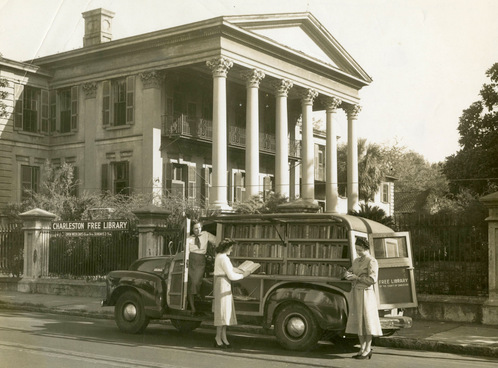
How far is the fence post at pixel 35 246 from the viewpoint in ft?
71.2

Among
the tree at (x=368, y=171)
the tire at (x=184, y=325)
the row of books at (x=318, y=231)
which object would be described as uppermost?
the tree at (x=368, y=171)

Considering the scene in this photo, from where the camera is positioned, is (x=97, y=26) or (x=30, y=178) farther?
(x=97, y=26)

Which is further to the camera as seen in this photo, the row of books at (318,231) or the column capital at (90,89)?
the column capital at (90,89)

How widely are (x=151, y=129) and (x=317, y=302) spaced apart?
23141 mm

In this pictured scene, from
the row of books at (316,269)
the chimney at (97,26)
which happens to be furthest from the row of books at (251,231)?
the chimney at (97,26)

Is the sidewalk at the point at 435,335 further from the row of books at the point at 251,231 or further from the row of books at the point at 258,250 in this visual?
the row of books at the point at 251,231

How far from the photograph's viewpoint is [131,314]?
43.1 feet

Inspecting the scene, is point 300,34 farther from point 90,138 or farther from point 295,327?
point 295,327

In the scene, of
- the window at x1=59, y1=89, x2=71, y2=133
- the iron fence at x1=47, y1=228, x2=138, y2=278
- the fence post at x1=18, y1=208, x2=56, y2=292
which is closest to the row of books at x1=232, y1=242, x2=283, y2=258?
the iron fence at x1=47, y1=228, x2=138, y2=278

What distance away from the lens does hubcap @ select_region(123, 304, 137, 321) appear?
1311cm

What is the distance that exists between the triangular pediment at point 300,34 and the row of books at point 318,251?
20612 millimetres

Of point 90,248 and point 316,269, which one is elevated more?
point 90,248

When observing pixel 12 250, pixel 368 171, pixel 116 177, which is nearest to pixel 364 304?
pixel 12 250

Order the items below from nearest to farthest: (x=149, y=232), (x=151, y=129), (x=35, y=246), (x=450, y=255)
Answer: (x=450, y=255), (x=149, y=232), (x=35, y=246), (x=151, y=129)
